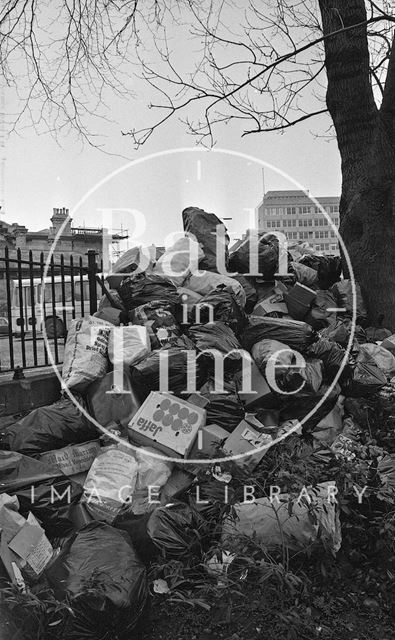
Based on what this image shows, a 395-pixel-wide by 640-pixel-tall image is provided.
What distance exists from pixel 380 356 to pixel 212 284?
4.67 feet

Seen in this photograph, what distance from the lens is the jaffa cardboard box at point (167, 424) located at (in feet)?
8.51

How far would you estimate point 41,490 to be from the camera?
7.77 ft

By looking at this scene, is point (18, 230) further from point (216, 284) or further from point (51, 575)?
point (51, 575)

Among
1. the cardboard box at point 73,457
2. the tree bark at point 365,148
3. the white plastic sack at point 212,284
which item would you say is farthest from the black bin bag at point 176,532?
the tree bark at point 365,148

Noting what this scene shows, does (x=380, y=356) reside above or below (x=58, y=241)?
below

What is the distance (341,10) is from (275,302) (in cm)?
307

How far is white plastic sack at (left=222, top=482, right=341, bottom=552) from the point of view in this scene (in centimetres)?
201

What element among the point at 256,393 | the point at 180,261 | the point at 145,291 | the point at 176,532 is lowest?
the point at 176,532

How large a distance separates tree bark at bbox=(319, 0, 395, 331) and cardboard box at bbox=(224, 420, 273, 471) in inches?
105

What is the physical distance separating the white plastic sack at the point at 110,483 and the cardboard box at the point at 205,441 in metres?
0.33

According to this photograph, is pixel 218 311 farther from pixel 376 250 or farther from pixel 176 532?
pixel 376 250

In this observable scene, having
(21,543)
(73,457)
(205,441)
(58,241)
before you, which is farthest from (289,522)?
(58,241)

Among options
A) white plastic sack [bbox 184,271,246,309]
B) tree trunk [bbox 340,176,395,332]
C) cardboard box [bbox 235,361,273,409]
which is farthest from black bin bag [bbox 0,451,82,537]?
tree trunk [bbox 340,176,395,332]

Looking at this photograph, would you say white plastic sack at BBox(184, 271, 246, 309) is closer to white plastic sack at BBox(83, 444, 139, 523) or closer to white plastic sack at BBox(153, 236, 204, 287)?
white plastic sack at BBox(153, 236, 204, 287)
